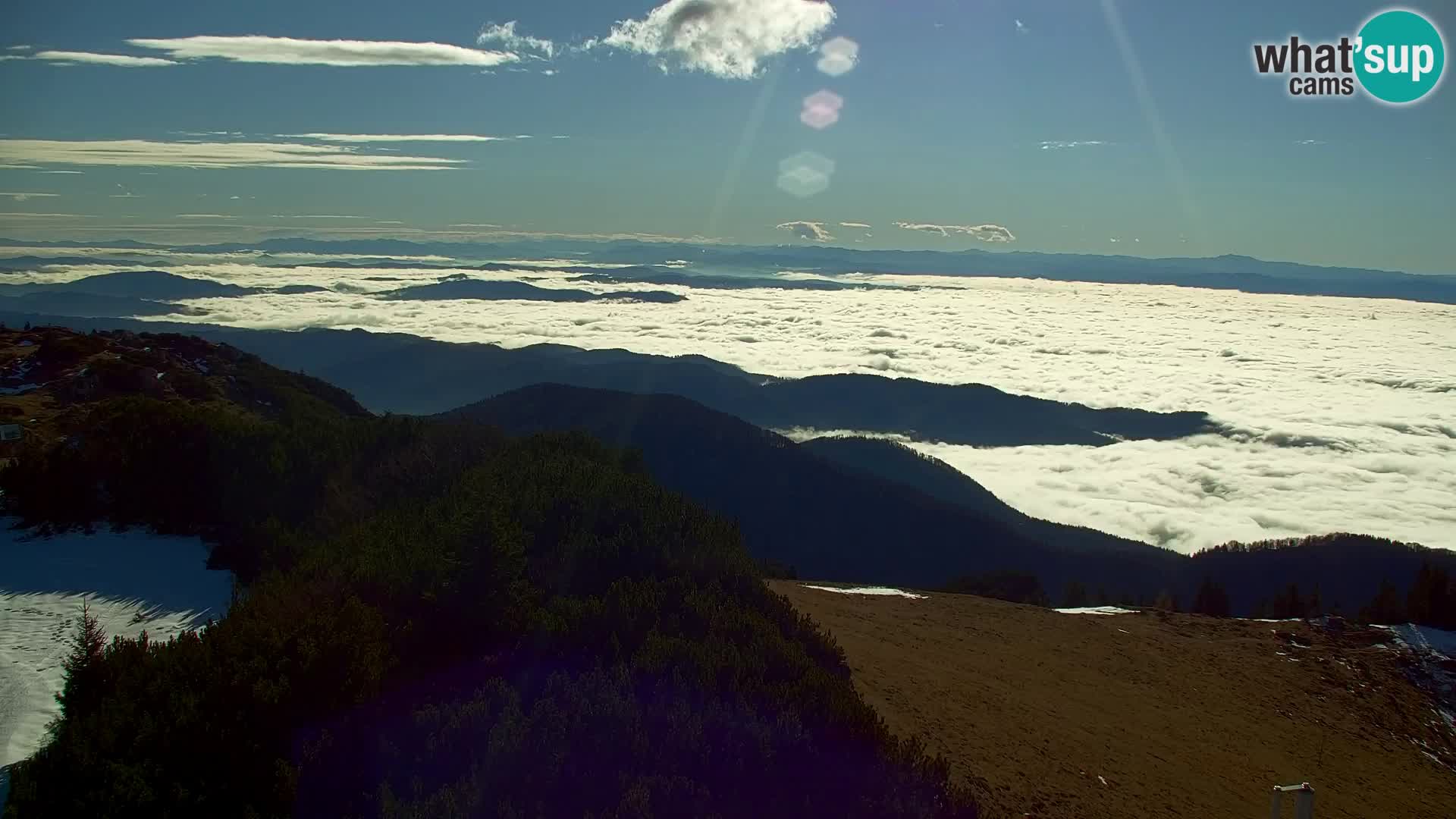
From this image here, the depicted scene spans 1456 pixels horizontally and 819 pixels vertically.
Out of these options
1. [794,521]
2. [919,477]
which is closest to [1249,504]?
[919,477]

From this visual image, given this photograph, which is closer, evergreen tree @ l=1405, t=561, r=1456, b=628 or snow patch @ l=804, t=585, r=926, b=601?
snow patch @ l=804, t=585, r=926, b=601

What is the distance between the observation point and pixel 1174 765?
1577 cm

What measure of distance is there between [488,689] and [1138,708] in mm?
15026

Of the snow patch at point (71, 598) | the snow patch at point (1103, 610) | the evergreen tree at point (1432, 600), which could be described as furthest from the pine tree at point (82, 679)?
the evergreen tree at point (1432, 600)

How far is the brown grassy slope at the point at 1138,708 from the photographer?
13977mm

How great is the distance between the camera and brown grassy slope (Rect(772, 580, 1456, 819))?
13977mm

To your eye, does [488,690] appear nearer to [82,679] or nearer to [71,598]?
[82,679]

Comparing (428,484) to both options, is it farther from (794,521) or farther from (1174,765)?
(794,521)

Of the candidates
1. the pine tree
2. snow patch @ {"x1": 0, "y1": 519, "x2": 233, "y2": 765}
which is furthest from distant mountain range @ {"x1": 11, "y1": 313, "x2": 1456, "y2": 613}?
the pine tree

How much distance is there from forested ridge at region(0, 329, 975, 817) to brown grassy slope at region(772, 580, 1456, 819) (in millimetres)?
3514

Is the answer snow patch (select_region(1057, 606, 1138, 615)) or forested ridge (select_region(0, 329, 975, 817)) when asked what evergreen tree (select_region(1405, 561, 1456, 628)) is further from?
forested ridge (select_region(0, 329, 975, 817))

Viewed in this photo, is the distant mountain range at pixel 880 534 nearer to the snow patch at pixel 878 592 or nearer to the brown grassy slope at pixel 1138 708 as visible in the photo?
the snow patch at pixel 878 592

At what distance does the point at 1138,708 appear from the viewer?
19.2 metres

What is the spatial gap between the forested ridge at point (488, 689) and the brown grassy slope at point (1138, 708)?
3.51 m
